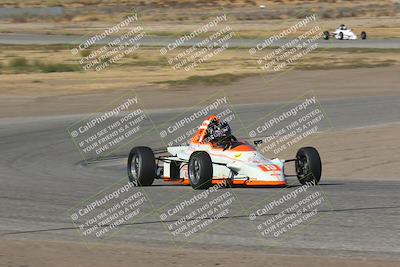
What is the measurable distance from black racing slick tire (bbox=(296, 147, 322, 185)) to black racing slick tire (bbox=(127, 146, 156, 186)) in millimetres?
2704

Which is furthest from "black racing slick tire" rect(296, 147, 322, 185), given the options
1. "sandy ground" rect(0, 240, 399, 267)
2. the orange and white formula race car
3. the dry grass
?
the dry grass

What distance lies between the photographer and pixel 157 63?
186 feet

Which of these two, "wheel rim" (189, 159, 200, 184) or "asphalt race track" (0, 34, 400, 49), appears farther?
"asphalt race track" (0, 34, 400, 49)

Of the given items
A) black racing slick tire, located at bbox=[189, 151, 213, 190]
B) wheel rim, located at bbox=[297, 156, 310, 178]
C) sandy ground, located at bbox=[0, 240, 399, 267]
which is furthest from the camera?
wheel rim, located at bbox=[297, 156, 310, 178]

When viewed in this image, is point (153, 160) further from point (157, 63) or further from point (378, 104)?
point (157, 63)

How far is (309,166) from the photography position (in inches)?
730

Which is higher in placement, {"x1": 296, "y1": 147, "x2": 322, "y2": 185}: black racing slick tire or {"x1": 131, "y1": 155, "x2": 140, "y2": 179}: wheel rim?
{"x1": 131, "y1": 155, "x2": 140, "y2": 179}: wheel rim

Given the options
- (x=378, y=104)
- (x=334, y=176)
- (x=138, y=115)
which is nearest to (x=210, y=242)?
(x=334, y=176)

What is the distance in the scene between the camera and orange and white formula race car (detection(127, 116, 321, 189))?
18.2 meters

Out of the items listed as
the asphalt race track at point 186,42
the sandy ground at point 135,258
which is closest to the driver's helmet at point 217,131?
the sandy ground at point 135,258

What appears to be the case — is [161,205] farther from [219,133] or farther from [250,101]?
[250,101]

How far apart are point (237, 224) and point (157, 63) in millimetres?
42382

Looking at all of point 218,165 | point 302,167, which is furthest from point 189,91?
point 218,165

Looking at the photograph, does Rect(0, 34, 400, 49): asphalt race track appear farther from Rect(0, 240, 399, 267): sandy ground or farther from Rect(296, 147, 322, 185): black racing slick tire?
Rect(0, 240, 399, 267): sandy ground
